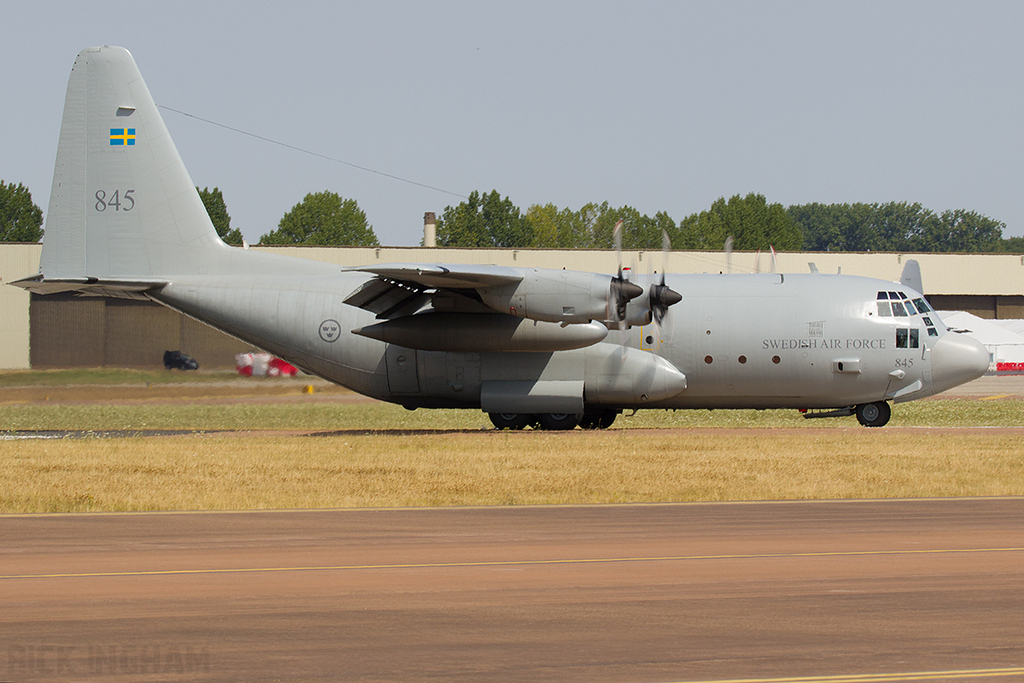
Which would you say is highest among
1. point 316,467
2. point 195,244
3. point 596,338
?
point 195,244

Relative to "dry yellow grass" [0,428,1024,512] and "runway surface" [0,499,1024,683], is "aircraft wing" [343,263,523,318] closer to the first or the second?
"dry yellow grass" [0,428,1024,512]

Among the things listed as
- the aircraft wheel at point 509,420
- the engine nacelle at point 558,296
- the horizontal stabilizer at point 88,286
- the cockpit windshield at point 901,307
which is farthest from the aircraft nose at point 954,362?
the horizontal stabilizer at point 88,286

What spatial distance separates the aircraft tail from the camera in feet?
95.6

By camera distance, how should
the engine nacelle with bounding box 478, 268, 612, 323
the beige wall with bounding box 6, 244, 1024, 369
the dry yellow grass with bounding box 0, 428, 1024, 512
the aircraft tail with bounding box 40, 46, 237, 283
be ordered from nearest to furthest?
the dry yellow grass with bounding box 0, 428, 1024, 512, the engine nacelle with bounding box 478, 268, 612, 323, the aircraft tail with bounding box 40, 46, 237, 283, the beige wall with bounding box 6, 244, 1024, 369

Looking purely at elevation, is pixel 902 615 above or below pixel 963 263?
below

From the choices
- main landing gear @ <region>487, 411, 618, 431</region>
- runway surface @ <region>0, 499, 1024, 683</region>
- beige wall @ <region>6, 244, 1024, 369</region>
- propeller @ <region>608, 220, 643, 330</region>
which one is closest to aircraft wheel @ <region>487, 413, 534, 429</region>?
main landing gear @ <region>487, 411, 618, 431</region>

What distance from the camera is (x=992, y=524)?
14.2m

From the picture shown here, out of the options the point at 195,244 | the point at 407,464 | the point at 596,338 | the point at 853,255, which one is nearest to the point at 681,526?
the point at 407,464

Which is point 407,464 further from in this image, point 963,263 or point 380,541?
point 963,263

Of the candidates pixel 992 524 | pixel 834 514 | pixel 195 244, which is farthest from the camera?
pixel 195 244

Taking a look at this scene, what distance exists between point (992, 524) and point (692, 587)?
5.82 meters

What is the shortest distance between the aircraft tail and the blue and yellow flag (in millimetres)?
26

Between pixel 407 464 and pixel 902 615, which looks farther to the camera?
pixel 407 464

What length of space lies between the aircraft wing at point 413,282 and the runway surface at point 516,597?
1021cm
